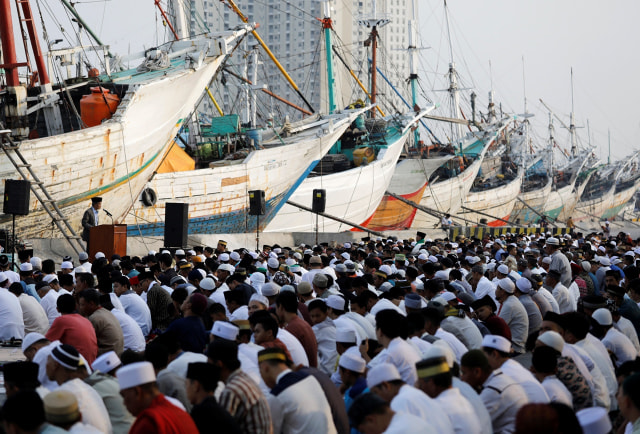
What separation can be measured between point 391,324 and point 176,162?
23.9m

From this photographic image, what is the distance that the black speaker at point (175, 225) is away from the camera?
1927 cm

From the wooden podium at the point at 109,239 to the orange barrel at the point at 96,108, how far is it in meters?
6.81

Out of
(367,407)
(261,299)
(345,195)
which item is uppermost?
(367,407)

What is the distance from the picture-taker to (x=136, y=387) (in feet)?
17.8

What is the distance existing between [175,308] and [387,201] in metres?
38.8

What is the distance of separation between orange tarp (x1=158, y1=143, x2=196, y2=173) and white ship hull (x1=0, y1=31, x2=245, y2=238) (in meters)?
2.18

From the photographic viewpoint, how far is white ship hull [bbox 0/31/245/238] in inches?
827

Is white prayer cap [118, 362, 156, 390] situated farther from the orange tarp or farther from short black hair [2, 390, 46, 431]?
the orange tarp

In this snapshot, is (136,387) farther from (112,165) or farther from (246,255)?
(112,165)

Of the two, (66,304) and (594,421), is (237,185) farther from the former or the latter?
(594,421)

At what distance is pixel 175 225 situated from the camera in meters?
19.4

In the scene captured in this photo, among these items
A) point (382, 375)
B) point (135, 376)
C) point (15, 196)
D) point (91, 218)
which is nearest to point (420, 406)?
point (382, 375)

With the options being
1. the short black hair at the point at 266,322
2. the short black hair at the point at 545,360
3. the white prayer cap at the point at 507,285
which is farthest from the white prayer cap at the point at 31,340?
the white prayer cap at the point at 507,285

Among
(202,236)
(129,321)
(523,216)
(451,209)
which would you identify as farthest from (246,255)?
(523,216)
